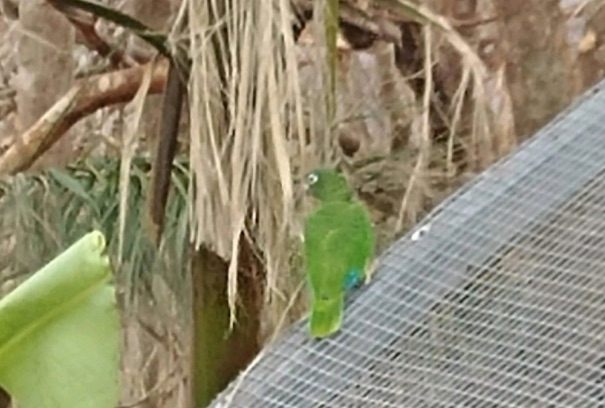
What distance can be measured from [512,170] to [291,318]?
1.30 ft

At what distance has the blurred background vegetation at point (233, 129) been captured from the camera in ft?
3.19

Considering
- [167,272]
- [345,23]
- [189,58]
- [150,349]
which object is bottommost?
[150,349]

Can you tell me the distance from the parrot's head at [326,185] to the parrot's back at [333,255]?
17mm

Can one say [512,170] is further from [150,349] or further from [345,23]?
[150,349]

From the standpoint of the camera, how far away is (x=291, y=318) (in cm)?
109

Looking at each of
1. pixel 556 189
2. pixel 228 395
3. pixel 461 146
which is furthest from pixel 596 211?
pixel 461 146

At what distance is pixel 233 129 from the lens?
3.16 feet

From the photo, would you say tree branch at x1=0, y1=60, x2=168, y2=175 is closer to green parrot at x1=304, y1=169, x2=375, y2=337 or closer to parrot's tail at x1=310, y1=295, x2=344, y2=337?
green parrot at x1=304, y1=169, x2=375, y2=337

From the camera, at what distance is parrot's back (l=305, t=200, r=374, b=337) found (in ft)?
2.35

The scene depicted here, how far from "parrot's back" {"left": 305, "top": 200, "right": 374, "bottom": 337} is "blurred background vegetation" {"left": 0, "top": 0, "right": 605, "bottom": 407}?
44 mm

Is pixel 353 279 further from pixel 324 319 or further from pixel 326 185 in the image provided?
pixel 326 185

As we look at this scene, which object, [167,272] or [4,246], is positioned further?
[4,246]

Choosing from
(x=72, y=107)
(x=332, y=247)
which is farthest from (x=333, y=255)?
(x=72, y=107)

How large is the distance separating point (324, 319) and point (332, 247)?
0.17 metres
